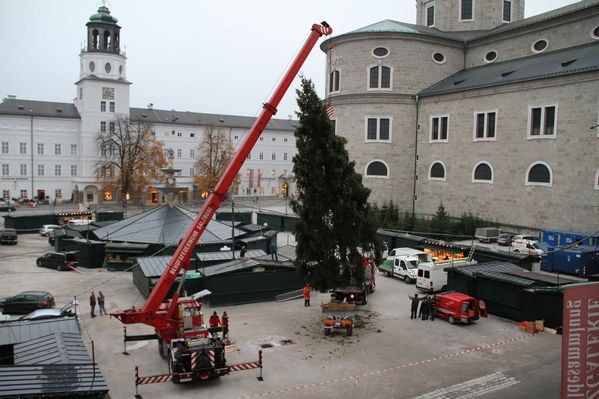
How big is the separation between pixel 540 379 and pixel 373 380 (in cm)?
507

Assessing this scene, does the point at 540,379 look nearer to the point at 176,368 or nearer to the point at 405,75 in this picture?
the point at 176,368

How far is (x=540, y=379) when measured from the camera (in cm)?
1459

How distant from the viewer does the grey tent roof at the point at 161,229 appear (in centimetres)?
3156

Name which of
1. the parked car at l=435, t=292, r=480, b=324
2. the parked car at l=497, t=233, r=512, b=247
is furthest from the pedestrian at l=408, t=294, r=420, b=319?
the parked car at l=497, t=233, r=512, b=247

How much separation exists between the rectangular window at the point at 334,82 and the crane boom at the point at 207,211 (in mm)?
31080

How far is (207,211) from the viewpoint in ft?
53.4

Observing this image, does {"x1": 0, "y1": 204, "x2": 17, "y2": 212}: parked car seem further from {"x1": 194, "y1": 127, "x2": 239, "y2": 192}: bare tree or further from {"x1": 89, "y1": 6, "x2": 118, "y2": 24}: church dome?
{"x1": 89, "y1": 6, "x2": 118, "y2": 24}: church dome

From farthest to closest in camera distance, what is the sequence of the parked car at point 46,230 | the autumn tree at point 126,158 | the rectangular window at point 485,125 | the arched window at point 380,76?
the autumn tree at point 126,158
the arched window at point 380,76
the parked car at point 46,230
the rectangular window at point 485,125

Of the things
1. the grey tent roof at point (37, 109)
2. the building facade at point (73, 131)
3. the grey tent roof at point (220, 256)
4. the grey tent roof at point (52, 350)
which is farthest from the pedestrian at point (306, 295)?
the grey tent roof at point (37, 109)

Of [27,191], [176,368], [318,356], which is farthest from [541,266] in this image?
[27,191]

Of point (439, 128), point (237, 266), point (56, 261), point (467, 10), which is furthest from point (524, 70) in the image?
point (56, 261)

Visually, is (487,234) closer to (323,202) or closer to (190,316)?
(323,202)

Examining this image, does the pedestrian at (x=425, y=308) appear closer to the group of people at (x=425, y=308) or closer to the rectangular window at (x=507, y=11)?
the group of people at (x=425, y=308)

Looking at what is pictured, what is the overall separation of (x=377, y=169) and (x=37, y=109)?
5332cm
